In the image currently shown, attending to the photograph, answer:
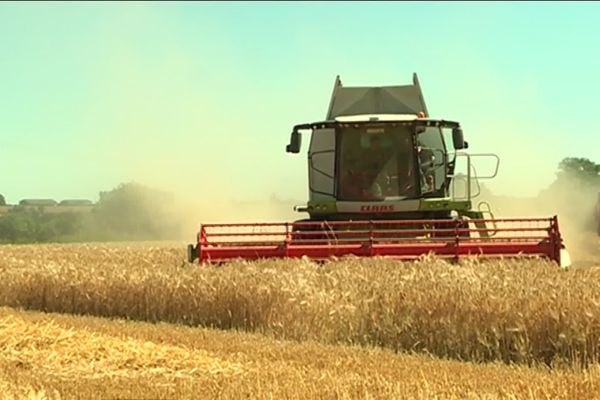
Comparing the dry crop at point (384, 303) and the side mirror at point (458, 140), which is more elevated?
the side mirror at point (458, 140)

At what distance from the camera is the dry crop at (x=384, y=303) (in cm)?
756

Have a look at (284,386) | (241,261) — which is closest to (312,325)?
(241,261)

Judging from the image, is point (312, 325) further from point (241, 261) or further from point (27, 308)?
point (27, 308)

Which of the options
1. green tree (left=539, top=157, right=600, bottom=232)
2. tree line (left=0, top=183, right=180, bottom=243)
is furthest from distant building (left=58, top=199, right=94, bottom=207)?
green tree (left=539, top=157, right=600, bottom=232)

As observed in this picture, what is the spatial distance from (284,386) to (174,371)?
3.61ft

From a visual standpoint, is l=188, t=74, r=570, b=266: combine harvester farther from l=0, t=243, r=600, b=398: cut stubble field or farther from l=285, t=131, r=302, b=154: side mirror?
l=0, t=243, r=600, b=398: cut stubble field

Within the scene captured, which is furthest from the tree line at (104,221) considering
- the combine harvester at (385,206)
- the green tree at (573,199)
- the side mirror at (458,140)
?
the side mirror at (458,140)

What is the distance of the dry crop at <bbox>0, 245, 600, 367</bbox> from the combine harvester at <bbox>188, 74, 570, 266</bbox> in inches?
23.1

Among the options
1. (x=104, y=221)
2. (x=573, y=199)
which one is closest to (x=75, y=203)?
(x=104, y=221)

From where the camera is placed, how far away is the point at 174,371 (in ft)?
21.4

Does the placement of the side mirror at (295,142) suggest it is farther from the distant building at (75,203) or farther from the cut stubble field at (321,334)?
the distant building at (75,203)

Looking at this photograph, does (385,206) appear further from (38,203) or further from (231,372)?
(38,203)

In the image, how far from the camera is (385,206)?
12.2 metres

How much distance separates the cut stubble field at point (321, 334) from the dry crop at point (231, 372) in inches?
0.7
